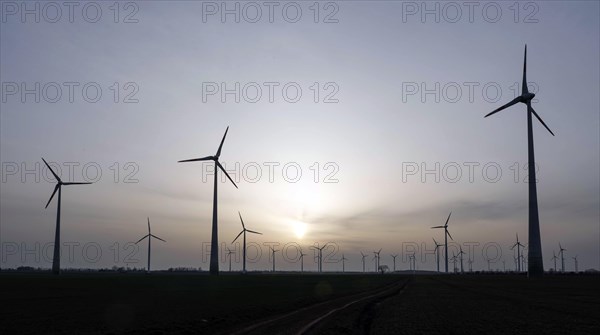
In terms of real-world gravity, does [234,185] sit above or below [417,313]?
above

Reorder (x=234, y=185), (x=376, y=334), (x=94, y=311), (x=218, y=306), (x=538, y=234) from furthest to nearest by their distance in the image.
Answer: (x=234, y=185), (x=538, y=234), (x=218, y=306), (x=94, y=311), (x=376, y=334)

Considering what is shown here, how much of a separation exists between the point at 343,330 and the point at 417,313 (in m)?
13.9

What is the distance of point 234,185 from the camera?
151000 mm

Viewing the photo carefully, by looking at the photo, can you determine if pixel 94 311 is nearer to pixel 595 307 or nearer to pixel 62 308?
pixel 62 308

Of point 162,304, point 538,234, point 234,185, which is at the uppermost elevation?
point 234,185

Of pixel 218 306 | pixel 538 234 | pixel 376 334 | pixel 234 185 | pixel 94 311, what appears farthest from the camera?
pixel 234 185

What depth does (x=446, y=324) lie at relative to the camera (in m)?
38.9

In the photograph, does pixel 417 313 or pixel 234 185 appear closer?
pixel 417 313

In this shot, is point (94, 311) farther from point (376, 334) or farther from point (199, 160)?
point (199, 160)

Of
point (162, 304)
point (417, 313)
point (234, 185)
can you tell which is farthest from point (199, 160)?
point (417, 313)

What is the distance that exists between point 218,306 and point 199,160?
10160cm

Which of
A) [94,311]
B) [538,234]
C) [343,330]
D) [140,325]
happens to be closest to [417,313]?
[343,330]

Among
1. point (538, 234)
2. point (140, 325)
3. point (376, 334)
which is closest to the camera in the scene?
point (376, 334)

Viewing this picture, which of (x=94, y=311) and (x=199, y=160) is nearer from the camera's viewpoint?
(x=94, y=311)
